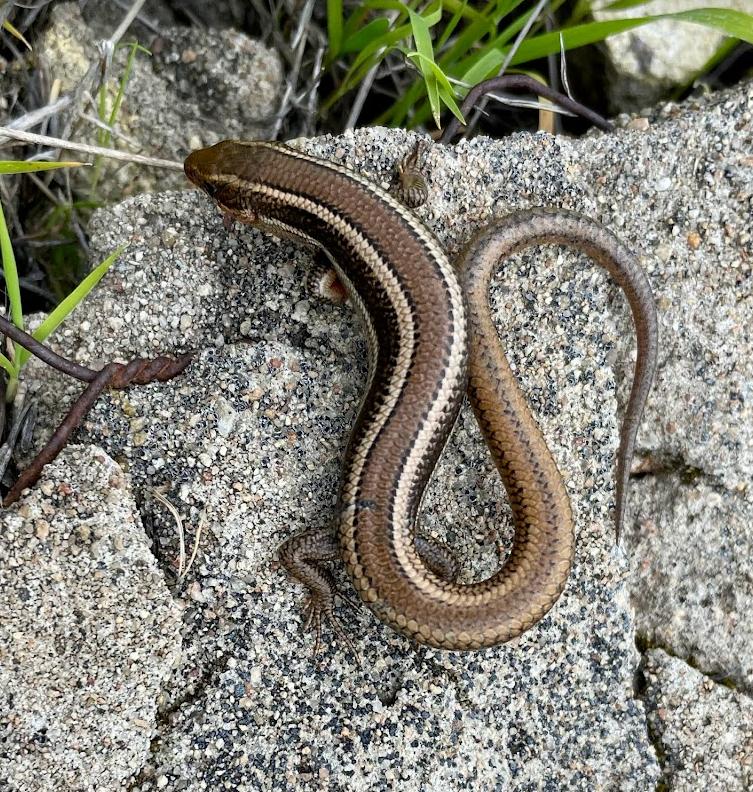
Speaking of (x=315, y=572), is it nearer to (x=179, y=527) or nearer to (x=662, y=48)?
(x=179, y=527)

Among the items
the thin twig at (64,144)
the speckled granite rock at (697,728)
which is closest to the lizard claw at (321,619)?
the speckled granite rock at (697,728)

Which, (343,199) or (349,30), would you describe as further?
(349,30)

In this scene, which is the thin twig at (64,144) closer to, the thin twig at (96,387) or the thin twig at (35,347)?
the thin twig at (35,347)

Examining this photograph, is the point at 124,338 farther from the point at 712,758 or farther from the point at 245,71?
the point at 712,758

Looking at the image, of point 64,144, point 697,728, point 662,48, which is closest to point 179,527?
point 64,144

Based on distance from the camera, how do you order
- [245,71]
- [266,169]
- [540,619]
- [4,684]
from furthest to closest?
[245,71]
[266,169]
[540,619]
[4,684]

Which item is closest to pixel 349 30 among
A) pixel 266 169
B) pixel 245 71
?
pixel 245 71

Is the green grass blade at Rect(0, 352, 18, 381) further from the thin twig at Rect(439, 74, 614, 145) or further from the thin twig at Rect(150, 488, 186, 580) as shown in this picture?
the thin twig at Rect(439, 74, 614, 145)
